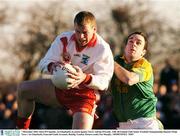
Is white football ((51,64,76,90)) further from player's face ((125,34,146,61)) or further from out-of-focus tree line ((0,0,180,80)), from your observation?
out-of-focus tree line ((0,0,180,80))

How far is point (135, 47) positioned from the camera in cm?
890

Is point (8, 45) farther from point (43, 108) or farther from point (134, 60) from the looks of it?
point (134, 60)

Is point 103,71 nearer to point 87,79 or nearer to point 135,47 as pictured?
point 87,79

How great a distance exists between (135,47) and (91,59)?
0.58 metres

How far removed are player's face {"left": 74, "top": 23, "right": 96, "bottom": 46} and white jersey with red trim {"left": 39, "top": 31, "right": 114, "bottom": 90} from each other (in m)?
0.12

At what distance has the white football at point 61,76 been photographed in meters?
8.27

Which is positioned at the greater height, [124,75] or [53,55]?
[53,55]

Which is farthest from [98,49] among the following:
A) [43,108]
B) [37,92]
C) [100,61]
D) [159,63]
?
[159,63]

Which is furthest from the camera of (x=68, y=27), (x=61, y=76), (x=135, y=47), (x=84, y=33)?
(x=68, y=27)

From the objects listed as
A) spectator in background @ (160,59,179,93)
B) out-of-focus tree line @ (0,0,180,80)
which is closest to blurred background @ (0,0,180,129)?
out-of-focus tree line @ (0,0,180,80)

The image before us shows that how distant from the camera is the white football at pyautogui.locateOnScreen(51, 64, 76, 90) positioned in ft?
27.1

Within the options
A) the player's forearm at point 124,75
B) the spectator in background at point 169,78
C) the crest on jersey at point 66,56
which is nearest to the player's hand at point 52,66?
the crest on jersey at point 66,56

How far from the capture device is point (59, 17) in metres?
33.6

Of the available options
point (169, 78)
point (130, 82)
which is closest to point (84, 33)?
point (130, 82)
